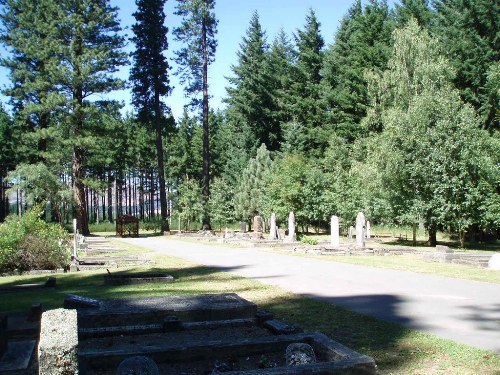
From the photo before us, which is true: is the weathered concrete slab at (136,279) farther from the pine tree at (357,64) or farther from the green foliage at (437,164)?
the pine tree at (357,64)

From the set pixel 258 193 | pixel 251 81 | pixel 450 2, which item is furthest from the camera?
pixel 251 81

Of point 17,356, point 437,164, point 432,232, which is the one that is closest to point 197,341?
point 17,356

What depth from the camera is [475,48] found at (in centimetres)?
3422

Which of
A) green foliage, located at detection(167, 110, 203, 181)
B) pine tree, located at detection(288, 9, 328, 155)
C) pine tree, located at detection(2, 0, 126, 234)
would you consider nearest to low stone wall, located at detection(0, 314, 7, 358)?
pine tree, located at detection(2, 0, 126, 234)

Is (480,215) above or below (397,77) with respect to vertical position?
below

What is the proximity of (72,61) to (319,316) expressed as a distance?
1302 inches

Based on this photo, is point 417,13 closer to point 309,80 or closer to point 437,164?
point 309,80

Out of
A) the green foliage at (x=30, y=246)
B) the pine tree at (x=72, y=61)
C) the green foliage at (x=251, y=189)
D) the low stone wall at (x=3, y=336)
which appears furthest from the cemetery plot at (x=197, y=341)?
the green foliage at (x=251, y=189)

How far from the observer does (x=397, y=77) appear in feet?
115

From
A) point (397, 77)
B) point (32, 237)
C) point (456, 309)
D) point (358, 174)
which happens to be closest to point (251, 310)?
point (456, 309)

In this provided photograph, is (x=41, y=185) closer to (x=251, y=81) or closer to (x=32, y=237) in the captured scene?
(x=32, y=237)

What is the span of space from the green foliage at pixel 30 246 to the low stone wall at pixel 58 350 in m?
13.5

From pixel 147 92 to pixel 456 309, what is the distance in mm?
38294

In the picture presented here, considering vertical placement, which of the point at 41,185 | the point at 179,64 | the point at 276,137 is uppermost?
the point at 179,64
